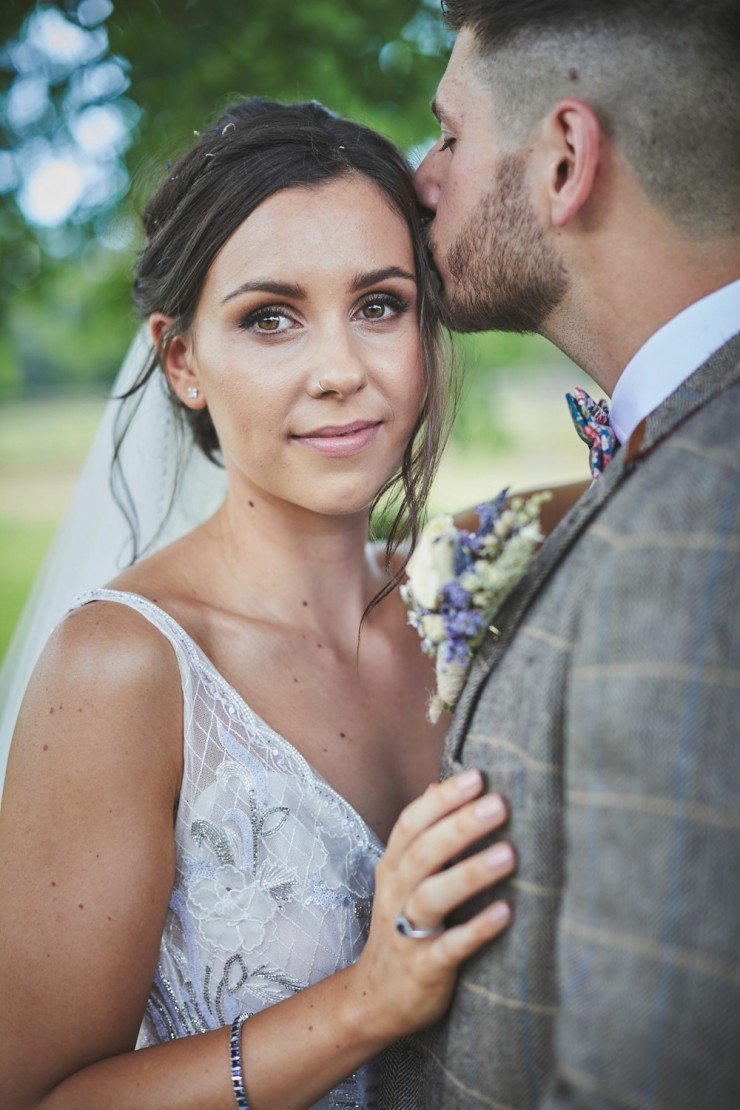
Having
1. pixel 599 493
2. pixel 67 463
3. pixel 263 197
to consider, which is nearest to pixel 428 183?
pixel 263 197

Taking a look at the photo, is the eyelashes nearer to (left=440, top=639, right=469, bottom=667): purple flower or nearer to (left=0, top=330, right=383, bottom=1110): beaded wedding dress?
(left=0, top=330, right=383, bottom=1110): beaded wedding dress

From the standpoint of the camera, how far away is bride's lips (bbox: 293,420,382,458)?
249 centimetres

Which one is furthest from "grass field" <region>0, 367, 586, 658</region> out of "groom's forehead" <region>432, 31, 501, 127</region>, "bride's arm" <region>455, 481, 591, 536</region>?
"groom's forehead" <region>432, 31, 501, 127</region>

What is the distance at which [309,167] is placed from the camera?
8.27ft

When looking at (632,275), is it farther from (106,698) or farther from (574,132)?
(106,698)

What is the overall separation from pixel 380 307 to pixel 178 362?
581mm

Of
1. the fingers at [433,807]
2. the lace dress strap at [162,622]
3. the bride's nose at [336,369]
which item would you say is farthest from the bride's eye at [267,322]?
the fingers at [433,807]

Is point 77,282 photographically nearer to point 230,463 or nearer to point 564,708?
point 230,463

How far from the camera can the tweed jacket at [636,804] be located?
1.32 m

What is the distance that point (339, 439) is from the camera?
2.50 meters

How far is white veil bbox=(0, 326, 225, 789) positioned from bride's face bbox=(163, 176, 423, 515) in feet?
2.47

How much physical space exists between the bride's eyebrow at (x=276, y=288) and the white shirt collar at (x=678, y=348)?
31.8 inches

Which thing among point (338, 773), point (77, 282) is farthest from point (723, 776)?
point (77, 282)

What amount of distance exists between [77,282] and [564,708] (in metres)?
4.11
